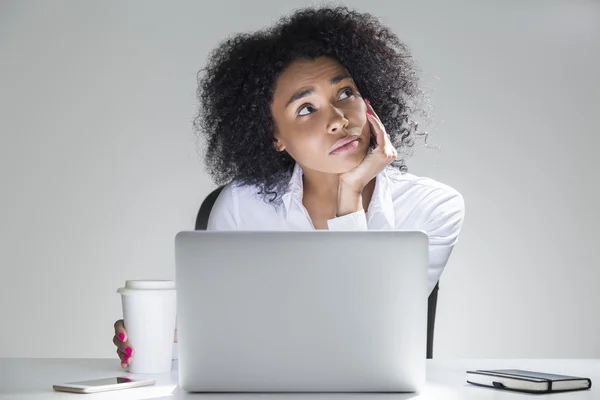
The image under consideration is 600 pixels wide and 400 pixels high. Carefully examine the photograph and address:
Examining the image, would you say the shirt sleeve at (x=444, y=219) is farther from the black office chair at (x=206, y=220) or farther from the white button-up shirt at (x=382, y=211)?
the black office chair at (x=206, y=220)

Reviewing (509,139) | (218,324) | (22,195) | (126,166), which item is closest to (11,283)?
(22,195)

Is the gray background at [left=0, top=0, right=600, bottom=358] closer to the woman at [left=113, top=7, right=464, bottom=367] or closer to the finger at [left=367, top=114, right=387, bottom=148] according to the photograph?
the woman at [left=113, top=7, right=464, bottom=367]

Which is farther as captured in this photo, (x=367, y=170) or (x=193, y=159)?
(x=193, y=159)

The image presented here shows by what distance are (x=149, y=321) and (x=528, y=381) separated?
67 cm

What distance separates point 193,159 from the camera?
12.7 feet

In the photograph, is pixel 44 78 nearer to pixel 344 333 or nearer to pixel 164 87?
pixel 164 87

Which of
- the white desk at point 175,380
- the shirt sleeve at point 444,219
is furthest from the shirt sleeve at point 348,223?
the white desk at point 175,380

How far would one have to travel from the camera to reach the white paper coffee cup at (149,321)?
4.43ft

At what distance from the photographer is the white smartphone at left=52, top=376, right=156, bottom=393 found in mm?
1124

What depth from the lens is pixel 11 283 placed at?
3846mm

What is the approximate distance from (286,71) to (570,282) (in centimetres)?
232

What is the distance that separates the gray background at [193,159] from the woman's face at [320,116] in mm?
1501

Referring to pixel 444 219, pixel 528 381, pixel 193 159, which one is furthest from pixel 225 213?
pixel 193 159

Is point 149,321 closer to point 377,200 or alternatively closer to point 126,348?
point 126,348
